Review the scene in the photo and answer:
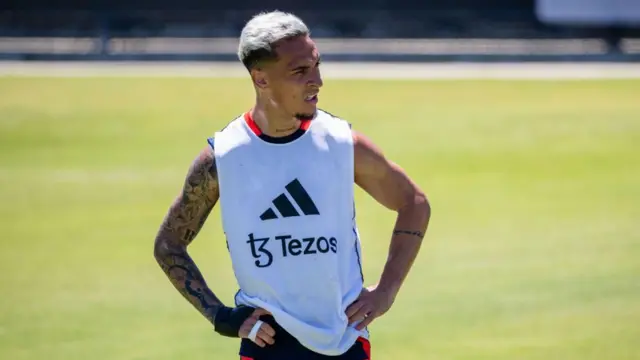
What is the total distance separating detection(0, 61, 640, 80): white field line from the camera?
84.6 feet

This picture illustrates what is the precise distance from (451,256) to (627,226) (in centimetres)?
217

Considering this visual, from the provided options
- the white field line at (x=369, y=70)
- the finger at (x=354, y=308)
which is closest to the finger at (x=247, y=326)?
the finger at (x=354, y=308)

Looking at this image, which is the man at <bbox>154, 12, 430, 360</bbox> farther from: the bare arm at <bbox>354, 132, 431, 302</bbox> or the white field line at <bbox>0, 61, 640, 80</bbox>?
the white field line at <bbox>0, 61, 640, 80</bbox>

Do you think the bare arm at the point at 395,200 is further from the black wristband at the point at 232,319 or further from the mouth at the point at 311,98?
the black wristband at the point at 232,319

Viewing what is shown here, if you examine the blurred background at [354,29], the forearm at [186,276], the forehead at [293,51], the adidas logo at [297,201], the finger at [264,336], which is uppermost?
the blurred background at [354,29]

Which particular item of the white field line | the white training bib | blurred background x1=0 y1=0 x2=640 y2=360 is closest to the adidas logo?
the white training bib

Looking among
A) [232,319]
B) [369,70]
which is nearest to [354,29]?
[369,70]

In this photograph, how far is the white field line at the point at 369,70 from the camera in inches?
1016

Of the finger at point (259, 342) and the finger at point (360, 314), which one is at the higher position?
the finger at point (360, 314)

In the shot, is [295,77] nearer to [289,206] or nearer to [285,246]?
[289,206]

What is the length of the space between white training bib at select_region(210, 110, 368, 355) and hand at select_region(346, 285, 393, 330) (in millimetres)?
37

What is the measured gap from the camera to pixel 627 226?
12.2m

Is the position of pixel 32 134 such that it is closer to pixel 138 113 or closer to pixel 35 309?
pixel 138 113

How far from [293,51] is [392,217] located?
29.7ft
